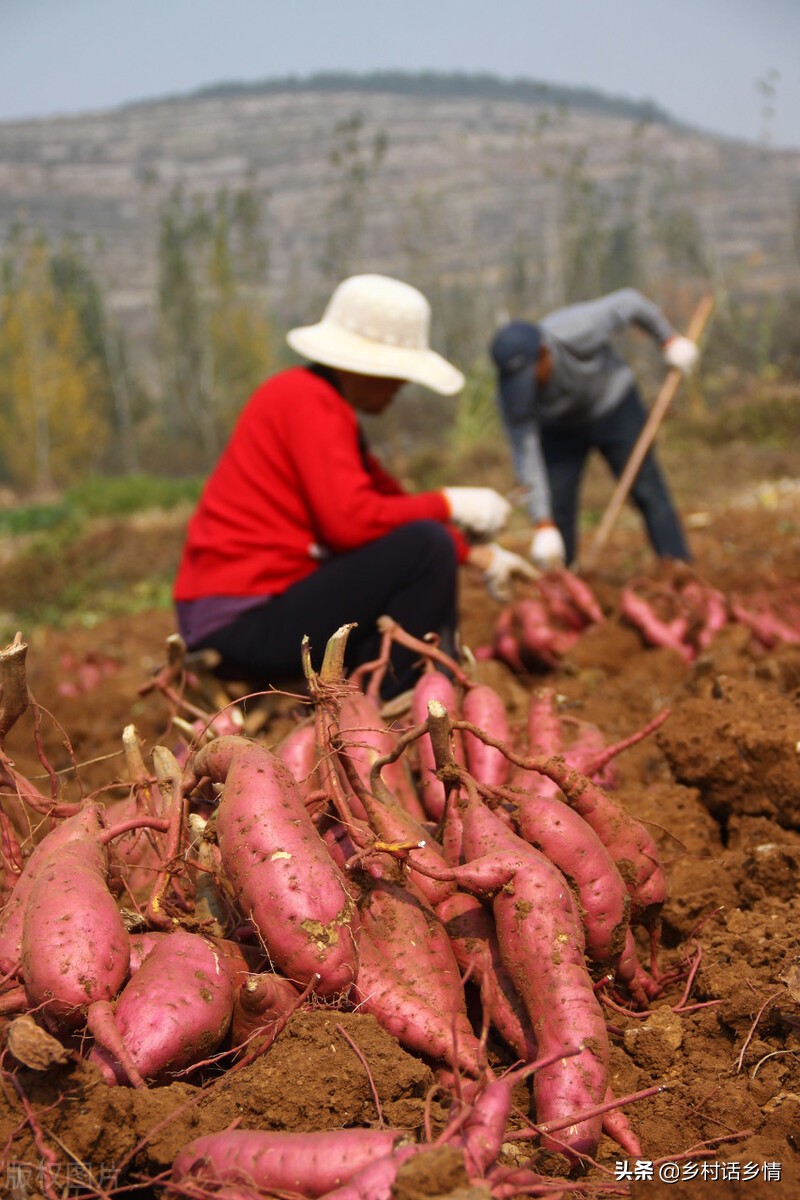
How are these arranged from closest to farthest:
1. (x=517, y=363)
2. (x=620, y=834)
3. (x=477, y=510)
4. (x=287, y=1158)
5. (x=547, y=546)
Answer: (x=287, y=1158), (x=620, y=834), (x=477, y=510), (x=517, y=363), (x=547, y=546)

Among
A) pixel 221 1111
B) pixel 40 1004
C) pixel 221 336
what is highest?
pixel 40 1004

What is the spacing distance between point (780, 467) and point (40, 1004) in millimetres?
12608

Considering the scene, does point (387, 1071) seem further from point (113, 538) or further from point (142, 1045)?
point (113, 538)

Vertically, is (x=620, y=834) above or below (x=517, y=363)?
below

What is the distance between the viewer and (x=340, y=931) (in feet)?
6.44

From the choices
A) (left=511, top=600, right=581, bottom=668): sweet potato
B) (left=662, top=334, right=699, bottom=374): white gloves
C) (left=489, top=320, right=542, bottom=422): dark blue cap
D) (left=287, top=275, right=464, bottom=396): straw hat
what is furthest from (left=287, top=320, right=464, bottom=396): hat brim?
(left=662, top=334, right=699, bottom=374): white gloves

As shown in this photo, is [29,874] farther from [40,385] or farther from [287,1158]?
[40,385]

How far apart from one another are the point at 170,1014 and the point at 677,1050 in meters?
0.95

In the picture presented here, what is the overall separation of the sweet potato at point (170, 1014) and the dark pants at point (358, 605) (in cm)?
185

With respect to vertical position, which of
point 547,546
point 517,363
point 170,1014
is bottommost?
point 547,546

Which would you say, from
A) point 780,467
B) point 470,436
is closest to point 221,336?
point 470,436

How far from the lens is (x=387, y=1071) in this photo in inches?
72.6

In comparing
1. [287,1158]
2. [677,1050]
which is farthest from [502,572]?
[287,1158]

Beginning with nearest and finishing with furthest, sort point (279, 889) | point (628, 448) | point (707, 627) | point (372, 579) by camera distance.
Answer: point (279, 889) < point (372, 579) < point (707, 627) < point (628, 448)
